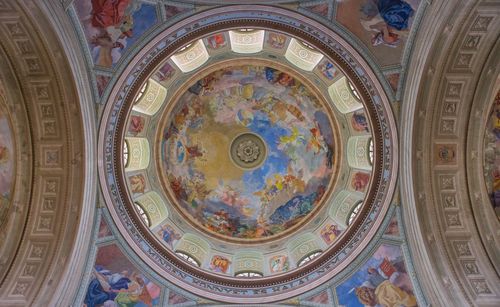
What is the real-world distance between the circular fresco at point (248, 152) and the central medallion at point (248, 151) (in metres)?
0.06

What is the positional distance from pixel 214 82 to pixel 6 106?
9.83m

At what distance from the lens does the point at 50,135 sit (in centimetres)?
1602

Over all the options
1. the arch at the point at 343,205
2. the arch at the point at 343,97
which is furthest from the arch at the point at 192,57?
the arch at the point at 343,205

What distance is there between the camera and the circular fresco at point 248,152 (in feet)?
74.1

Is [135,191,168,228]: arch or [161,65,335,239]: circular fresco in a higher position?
[161,65,335,239]: circular fresco

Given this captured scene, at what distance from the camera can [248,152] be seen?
2527 cm

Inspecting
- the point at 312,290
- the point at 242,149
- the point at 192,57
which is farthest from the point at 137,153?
the point at 312,290

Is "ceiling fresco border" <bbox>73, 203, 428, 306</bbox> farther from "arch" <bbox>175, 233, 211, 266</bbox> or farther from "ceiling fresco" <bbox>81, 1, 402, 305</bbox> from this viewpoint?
"arch" <bbox>175, 233, 211, 266</bbox>

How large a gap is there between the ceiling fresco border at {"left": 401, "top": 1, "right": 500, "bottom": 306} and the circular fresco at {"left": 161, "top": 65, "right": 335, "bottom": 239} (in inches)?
255

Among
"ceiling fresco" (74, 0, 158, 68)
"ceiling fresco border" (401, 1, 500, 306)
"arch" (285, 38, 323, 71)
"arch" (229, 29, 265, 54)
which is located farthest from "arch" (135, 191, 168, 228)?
"ceiling fresco border" (401, 1, 500, 306)

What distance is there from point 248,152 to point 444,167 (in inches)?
452

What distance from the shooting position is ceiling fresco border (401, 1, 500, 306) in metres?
14.4

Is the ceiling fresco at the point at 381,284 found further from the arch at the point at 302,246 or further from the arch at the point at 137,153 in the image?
the arch at the point at 137,153

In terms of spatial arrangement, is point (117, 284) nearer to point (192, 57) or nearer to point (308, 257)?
point (308, 257)
